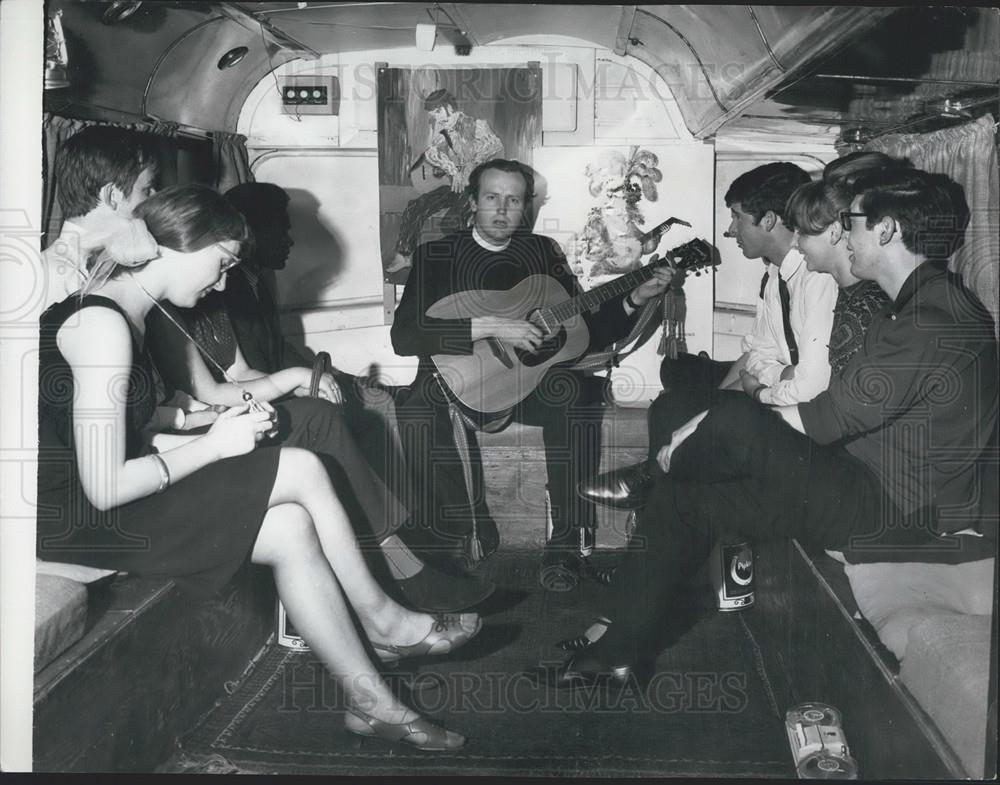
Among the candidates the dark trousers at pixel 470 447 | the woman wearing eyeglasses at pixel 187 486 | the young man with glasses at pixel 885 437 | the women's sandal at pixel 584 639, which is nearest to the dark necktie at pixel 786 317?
the young man with glasses at pixel 885 437

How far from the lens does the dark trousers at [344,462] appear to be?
9.14 ft

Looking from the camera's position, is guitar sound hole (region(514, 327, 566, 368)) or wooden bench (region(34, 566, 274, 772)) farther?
guitar sound hole (region(514, 327, 566, 368))

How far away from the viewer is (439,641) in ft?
9.34

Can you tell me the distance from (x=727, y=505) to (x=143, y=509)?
1677 millimetres

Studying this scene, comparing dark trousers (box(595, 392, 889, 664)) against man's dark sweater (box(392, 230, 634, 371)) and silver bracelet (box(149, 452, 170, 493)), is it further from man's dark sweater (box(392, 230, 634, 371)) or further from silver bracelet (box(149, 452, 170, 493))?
silver bracelet (box(149, 452, 170, 493))

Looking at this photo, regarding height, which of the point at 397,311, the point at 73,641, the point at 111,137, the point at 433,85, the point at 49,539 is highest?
the point at 433,85

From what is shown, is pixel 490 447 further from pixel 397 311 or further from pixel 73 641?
pixel 73 641

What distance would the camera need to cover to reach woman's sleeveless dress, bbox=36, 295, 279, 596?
2.71 meters

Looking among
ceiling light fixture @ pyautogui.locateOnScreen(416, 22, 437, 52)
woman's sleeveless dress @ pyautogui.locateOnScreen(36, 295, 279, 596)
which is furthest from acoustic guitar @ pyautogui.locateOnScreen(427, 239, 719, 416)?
ceiling light fixture @ pyautogui.locateOnScreen(416, 22, 437, 52)

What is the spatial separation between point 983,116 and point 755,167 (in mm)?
622

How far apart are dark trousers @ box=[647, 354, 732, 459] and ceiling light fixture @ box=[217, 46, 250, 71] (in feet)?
4.94

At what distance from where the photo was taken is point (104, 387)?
267cm

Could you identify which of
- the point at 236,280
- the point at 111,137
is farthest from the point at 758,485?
the point at 111,137

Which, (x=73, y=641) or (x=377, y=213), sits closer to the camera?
(x=73, y=641)
